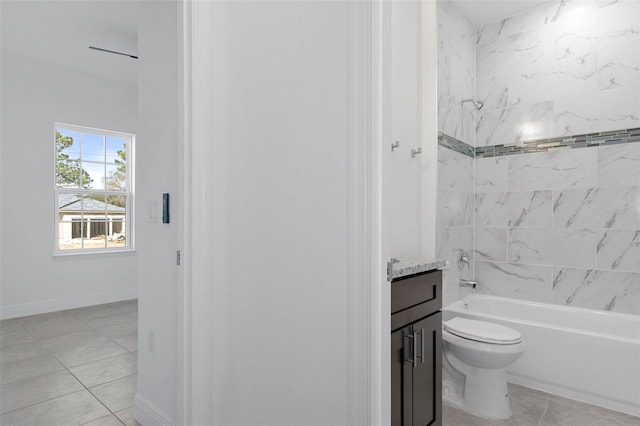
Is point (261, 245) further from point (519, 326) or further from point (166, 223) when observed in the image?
point (519, 326)

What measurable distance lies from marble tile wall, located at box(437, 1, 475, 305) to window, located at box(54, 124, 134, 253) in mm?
4009

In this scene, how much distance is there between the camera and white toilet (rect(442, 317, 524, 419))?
2.08m

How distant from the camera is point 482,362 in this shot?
6.91 feet

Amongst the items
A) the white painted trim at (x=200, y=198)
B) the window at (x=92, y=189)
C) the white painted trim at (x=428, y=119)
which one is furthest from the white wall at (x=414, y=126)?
the window at (x=92, y=189)

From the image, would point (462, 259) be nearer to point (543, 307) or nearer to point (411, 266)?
point (543, 307)

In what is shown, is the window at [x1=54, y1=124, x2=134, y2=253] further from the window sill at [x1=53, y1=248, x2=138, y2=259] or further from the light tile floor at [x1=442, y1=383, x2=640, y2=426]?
the light tile floor at [x1=442, y1=383, x2=640, y2=426]

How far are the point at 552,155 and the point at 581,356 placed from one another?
153cm

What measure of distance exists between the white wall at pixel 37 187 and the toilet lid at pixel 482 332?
4177 millimetres

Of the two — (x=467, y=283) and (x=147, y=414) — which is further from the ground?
(x=467, y=283)

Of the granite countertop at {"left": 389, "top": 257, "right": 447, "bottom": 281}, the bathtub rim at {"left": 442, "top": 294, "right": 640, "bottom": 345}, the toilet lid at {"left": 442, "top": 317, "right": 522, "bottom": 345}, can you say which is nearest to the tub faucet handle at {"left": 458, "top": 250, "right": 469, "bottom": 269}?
the bathtub rim at {"left": 442, "top": 294, "right": 640, "bottom": 345}

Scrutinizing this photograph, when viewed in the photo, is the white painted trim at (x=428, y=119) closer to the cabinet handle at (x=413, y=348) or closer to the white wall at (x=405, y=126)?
the white wall at (x=405, y=126)

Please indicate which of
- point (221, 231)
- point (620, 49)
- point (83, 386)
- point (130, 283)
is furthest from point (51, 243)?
point (620, 49)

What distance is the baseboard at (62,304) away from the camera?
3.93m

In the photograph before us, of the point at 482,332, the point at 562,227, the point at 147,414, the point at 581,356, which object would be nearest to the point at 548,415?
the point at 581,356
